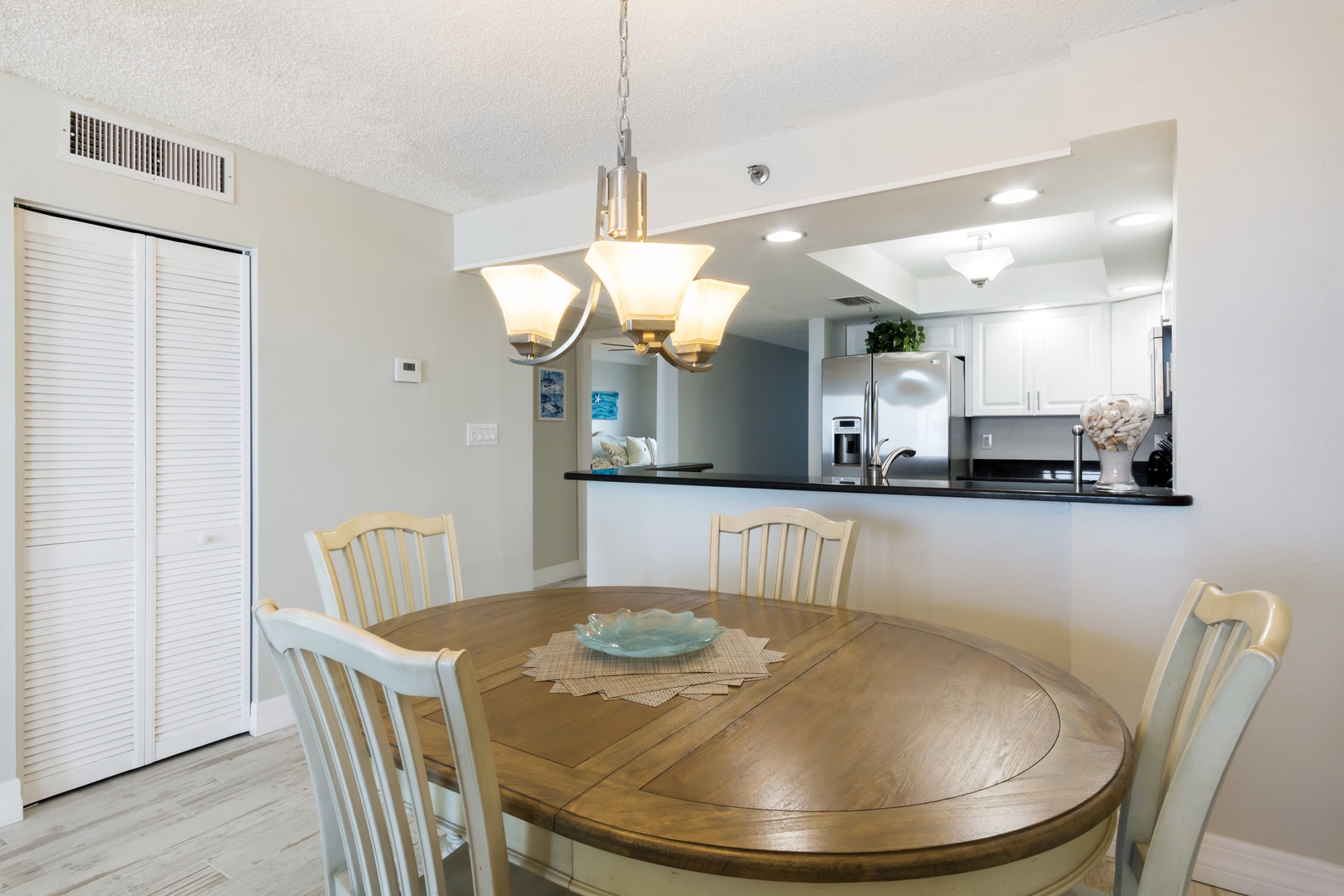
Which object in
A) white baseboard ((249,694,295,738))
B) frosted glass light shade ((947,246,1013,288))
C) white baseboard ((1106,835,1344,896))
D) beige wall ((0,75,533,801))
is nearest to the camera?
white baseboard ((1106,835,1344,896))

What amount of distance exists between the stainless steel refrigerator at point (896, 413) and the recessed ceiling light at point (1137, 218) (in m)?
1.77

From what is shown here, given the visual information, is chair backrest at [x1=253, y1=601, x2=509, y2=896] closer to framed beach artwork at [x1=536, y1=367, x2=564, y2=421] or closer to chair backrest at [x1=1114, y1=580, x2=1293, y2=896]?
chair backrest at [x1=1114, y1=580, x2=1293, y2=896]

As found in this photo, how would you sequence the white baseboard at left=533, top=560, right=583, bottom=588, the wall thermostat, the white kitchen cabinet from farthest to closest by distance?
the white baseboard at left=533, top=560, right=583, bottom=588 → the white kitchen cabinet → the wall thermostat

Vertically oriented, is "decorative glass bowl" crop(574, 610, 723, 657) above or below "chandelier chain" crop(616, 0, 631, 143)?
below

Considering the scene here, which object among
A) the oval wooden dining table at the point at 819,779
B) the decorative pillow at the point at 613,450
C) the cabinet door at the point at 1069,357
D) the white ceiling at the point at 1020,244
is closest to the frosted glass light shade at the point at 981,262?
the white ceiling at the point at 1020,244

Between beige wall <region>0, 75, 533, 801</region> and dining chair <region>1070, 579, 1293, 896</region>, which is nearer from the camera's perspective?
dining chair <region>1070, 579, 1293, 896</region>

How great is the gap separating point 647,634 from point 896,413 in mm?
3602

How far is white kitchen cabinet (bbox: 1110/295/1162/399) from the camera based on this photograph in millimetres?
4371

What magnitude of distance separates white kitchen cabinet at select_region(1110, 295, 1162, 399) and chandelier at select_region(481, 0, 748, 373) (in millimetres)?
3632

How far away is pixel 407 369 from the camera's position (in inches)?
136

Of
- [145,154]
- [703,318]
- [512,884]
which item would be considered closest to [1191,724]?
[512,884]

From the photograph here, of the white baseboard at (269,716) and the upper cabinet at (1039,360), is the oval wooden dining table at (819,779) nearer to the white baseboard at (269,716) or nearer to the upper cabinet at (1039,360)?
the white baseboard at (269,716)

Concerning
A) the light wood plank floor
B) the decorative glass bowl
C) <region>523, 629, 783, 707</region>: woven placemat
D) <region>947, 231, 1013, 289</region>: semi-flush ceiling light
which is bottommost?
the light wood plank floor

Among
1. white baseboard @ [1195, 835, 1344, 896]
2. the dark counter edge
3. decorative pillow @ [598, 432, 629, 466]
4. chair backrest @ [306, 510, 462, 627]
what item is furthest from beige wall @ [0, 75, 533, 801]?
decorative pillow @ [598, 432, 629, 466]
